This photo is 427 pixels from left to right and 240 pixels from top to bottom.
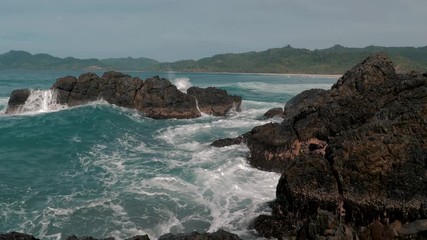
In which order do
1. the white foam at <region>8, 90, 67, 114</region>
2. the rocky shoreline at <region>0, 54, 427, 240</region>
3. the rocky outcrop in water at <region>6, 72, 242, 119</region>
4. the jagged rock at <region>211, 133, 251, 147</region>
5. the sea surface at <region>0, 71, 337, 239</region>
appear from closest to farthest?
the rocky shoreline at <region>0, 54, 427, 240</region>, the sea surface at <region>0, 71, 337, 239</region>, the jagged rock at <region>211, 133, 251, 147</region>, the rocky outcrop in water at <region>6, 72, 242, 119</region>, the white foam at <region>8, 90, 67, 114</region>

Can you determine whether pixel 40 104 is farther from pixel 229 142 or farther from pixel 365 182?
pixel 365 182

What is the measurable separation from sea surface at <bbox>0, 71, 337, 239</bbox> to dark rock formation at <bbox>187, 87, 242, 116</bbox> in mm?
7878

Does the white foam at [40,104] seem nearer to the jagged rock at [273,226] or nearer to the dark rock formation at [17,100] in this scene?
the dark rock formation at [17,100]

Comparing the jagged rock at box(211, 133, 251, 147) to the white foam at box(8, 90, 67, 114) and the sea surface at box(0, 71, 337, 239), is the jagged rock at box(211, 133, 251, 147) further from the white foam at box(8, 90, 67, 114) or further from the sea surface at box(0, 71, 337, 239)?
the white foam at box(8, 90, 67, 114)

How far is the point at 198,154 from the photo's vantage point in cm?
2564

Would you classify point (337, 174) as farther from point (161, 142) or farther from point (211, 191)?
point (161, 142)

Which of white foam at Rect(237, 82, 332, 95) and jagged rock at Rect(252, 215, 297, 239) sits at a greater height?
jagged rock at Rect(252, 215, 297, 239)

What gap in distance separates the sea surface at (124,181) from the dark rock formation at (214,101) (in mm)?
7878

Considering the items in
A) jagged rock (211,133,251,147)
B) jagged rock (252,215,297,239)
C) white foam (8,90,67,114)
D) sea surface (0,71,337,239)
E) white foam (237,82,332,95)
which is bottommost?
white foam (237,82,332,95)

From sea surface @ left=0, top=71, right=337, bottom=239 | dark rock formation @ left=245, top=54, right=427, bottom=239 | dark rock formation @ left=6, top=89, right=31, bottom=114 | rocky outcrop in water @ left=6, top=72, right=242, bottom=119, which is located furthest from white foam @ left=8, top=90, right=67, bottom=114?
dark rock formation @ left=245, top=54, right=427, bottom=239

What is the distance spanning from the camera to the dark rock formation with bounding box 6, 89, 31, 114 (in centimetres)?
4409

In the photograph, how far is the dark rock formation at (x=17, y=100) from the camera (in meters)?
44.1

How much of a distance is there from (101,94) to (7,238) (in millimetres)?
35826

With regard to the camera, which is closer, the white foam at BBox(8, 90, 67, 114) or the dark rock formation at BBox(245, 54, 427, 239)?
the dark rock formation at BBox(245, 54, 427, 239)
